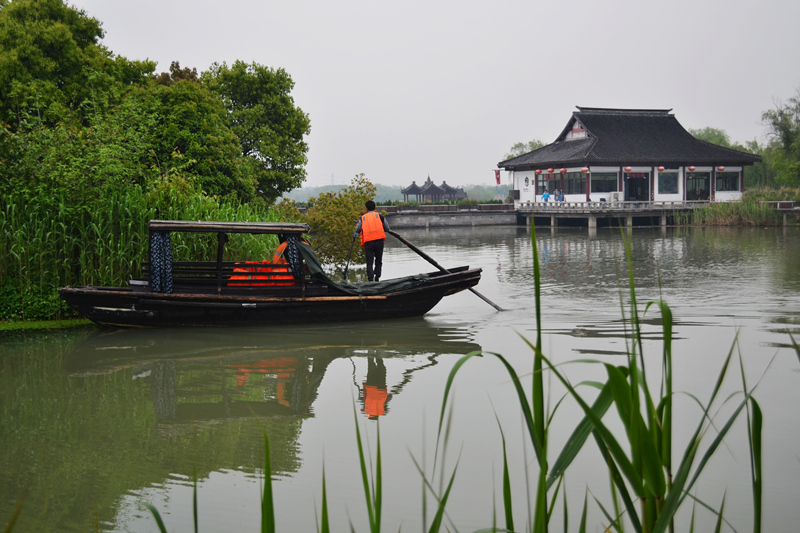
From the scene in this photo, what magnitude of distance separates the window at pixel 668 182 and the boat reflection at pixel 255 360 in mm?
32467

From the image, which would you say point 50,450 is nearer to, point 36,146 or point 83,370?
point 83,370

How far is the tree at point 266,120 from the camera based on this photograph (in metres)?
25.2

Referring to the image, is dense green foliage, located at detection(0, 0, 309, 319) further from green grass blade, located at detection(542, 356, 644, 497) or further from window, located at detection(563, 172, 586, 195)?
window, located at detection(563, 172, 586, 195)

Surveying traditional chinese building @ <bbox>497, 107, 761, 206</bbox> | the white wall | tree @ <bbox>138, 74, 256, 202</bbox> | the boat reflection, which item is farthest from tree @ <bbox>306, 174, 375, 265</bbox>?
the white wall

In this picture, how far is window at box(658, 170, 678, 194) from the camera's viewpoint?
39438 mm

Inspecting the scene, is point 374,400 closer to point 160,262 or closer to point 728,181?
point 160,262

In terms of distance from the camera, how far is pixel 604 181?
38719 mm

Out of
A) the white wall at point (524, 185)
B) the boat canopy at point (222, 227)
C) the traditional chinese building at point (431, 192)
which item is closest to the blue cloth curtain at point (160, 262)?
the boat canopy at point (222, 227)

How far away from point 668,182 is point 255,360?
35829mm

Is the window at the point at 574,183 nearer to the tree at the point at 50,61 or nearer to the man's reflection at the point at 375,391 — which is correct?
the tree at the point at 50,61

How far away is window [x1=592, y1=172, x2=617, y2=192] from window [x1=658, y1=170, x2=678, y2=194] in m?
2.58

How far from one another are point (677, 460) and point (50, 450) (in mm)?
4151

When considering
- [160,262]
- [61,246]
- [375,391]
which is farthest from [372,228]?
[375,391]

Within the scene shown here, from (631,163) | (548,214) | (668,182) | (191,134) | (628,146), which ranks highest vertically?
(628,146)
